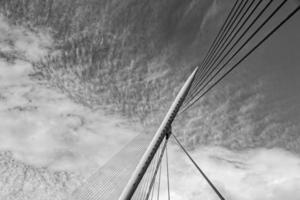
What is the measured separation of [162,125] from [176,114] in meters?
2.16

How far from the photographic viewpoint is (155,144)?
A: 15.2 metres

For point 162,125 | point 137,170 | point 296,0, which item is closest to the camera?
point 296,0

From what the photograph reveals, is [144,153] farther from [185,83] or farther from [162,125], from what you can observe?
[185,83]

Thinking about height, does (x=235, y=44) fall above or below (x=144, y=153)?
above

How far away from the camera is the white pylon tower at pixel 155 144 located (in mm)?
12545

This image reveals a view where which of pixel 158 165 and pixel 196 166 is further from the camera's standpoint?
pixel 158 165

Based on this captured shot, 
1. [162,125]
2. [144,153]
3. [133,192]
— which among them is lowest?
[133,192]

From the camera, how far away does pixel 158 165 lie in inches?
540

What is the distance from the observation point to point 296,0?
11.9ft

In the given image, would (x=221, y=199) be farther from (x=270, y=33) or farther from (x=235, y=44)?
(x=235, y=44)

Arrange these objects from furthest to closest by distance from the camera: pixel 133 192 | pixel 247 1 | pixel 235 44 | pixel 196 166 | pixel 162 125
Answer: pixel 162 125 → pixel 133 192 → pixel 196 166 → pixel 235 44 → pixel 247 1

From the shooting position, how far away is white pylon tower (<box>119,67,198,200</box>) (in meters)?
12.5

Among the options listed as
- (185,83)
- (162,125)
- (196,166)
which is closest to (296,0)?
(196,166)

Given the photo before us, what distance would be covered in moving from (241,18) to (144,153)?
33.9ft
